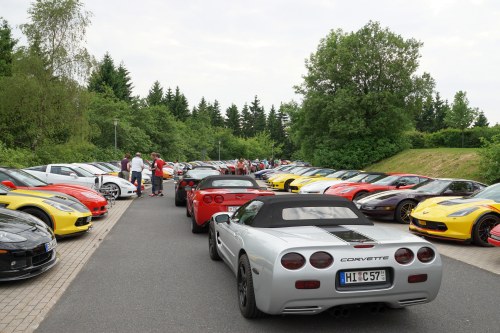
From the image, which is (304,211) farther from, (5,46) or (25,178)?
(5,46)

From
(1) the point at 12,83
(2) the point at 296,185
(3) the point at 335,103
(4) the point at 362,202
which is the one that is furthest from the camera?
(3) the point at 335,103

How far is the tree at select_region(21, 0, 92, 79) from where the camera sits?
3133cm

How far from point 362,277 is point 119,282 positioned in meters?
3.21

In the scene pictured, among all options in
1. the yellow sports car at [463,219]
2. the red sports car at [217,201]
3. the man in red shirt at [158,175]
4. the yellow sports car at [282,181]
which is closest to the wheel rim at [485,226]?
the yellow sports car at [463,219]

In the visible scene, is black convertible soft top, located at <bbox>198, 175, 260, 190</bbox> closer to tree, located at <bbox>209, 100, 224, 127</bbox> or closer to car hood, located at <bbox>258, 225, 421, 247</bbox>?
car hood, located at <bbox>258, 225, 421, 247</bbox>

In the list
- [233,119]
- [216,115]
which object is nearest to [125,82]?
[216,115]

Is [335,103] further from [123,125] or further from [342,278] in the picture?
[342,278]

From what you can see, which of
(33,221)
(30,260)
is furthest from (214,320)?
(33,221)

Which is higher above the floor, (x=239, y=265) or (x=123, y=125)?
(x=123, y=125)

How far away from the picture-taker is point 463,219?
7738mm

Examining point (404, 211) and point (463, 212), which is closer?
point (463, 212)

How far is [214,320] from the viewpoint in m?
4.05

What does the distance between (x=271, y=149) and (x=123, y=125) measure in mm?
72360

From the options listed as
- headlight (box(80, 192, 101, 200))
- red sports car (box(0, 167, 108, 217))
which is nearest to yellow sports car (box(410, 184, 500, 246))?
red sports car (box(0, 167, 108, 217))
